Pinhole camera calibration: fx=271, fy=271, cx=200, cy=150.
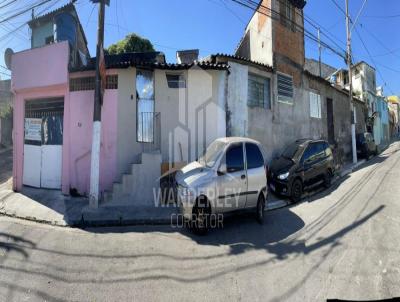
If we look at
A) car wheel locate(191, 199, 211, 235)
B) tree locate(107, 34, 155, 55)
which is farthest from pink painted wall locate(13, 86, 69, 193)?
car wheel locate(191, 199, 211, 235)

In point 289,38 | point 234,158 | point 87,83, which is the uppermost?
point 289,38

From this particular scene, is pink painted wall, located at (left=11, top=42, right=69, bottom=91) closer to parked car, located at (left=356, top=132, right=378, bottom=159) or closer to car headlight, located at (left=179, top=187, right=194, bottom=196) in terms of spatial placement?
car headlight, located at (left=179, top=187, right=194, bottom=196)

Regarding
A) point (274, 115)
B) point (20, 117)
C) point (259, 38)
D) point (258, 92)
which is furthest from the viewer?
point (259, 38)

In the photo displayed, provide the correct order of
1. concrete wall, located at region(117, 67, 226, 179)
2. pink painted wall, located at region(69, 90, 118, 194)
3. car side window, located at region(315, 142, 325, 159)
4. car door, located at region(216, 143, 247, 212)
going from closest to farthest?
car door, located at region(216, 143, 247, 212)
pink painted wall, located at region(69, 90, 118, 194)
concrete wall, located at region(117, 67, 226, 179)
car side window, located at region(315, 142, 325, 159)

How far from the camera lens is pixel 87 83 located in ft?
30.5

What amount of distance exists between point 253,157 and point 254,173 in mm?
385

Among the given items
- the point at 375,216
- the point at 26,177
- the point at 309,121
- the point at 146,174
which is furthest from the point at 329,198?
the point at 26,177

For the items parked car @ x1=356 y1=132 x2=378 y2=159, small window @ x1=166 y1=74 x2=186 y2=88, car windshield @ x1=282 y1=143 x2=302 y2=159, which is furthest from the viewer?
parked car @ x1=356 y1=132 x2=378 y2=159

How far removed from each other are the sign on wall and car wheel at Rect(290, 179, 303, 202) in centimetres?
926

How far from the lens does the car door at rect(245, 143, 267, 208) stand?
20.4 feet

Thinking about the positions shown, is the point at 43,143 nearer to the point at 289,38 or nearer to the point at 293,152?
the point at 293,152

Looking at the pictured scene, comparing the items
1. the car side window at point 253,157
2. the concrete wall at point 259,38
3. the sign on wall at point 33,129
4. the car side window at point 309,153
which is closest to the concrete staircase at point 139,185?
the car side window at point 253,157

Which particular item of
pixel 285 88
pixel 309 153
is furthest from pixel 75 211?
pixel 285 88

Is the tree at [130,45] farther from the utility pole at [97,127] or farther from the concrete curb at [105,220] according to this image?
the concrete curb at [105,220]
